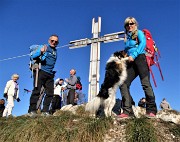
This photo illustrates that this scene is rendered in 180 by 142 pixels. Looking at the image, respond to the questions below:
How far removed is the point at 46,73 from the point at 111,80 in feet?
5.07

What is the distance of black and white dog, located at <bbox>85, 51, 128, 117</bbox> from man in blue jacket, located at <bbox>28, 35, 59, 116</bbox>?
1.22 m

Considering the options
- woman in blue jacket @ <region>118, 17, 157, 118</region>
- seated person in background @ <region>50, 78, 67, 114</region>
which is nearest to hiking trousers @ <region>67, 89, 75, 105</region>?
seated person in background @ <region>50, 78, 67, 114</region>

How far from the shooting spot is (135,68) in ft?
18.3

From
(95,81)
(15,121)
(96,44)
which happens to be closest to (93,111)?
(15,121)

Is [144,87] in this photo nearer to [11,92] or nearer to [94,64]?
[11,92]

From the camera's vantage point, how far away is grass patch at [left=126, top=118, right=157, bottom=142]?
3.97m

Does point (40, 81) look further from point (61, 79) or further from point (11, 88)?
point (61, 79)

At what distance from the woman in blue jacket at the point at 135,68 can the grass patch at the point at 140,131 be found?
3.00 feet

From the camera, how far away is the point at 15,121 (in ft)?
16.6

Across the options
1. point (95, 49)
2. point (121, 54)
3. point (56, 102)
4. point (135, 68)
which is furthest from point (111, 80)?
point (95, 49)

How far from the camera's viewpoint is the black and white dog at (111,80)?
601cm

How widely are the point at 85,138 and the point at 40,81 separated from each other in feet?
8.56

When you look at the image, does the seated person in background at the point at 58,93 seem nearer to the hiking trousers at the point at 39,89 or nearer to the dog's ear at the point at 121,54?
the hiking trousers at the point at 39,89

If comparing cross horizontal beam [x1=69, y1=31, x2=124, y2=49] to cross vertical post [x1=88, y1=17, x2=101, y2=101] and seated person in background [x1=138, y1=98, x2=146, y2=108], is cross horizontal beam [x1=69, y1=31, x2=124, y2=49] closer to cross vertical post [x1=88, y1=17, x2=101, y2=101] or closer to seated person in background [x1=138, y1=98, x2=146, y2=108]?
cross vertical post [x1=88, y1=17, x2=101, y2=101]
